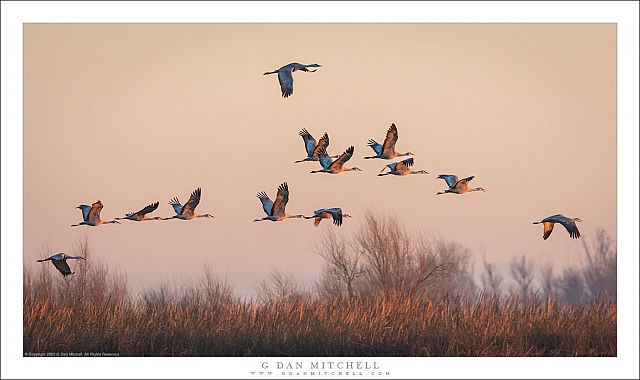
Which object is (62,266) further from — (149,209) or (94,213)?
(149,209)

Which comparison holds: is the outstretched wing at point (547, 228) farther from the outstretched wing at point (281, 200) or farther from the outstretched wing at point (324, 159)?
the outstretched wing at point (281, 200)

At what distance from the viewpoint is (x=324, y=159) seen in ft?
99.3

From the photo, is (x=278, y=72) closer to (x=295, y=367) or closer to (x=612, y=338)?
(x=295, y=367)

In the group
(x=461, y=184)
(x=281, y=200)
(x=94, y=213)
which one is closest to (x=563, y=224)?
(x=461, y=184)

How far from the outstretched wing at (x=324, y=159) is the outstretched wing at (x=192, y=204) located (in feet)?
7.56

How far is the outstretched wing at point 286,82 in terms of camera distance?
2952 cm

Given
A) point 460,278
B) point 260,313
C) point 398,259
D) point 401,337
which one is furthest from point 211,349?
point 460,278

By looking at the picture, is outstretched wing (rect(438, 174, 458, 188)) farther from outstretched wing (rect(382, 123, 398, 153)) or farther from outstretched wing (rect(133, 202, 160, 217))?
outstretched wing (rect(133, 202, 160, 217))

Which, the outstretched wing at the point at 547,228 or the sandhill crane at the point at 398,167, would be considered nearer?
the outstretched wing at the point at 547,228

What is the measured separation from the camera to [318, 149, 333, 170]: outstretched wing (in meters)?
30.2

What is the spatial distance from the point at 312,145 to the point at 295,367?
158 inches

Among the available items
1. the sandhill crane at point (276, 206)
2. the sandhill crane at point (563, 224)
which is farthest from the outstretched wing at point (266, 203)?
the sandhill crane at point (563, 224)

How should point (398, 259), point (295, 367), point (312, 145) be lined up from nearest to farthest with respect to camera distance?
point (295, 367), point (312, 145), point (398, 259)

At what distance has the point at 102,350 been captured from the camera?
2862cm
